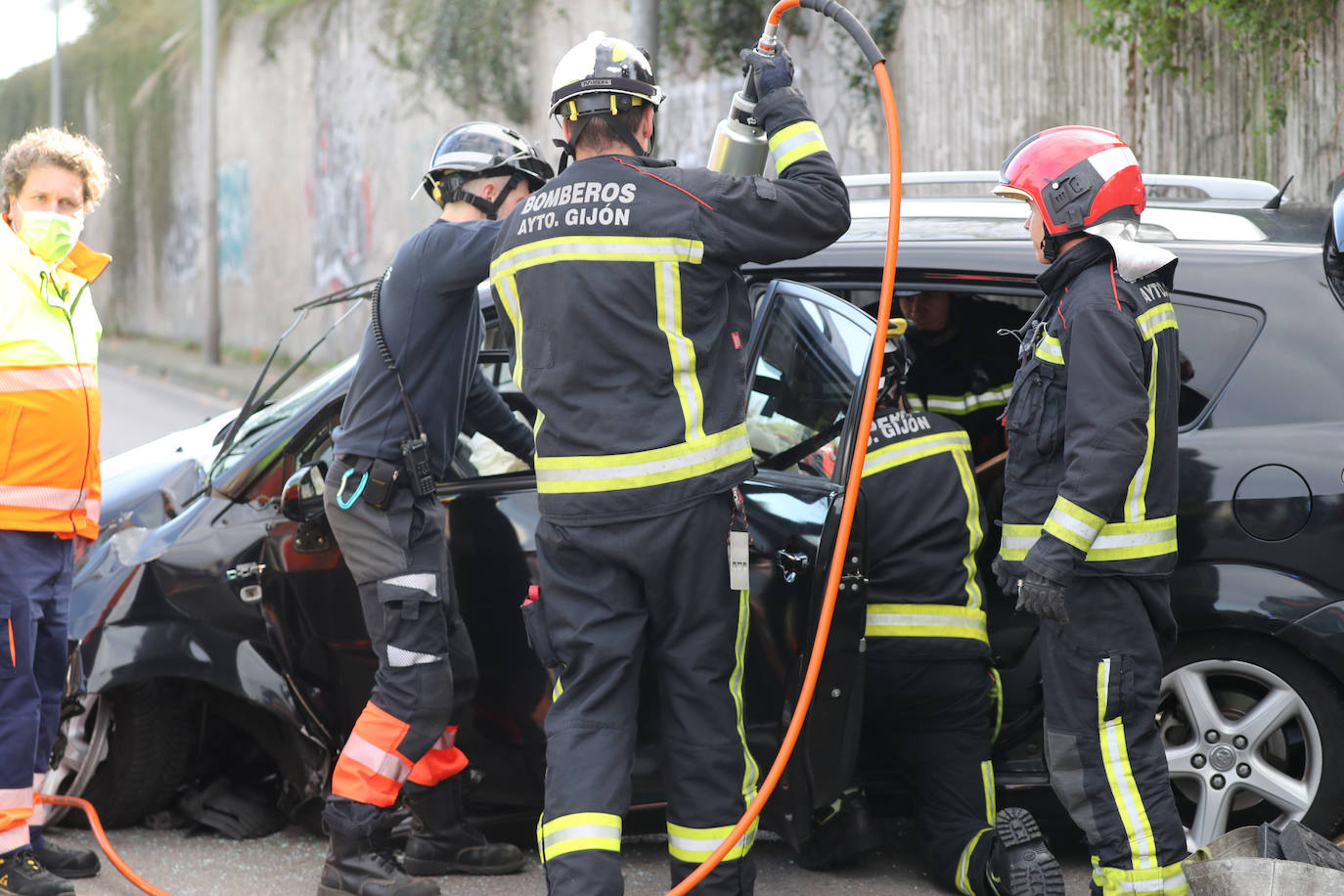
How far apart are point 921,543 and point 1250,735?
0.91 metres

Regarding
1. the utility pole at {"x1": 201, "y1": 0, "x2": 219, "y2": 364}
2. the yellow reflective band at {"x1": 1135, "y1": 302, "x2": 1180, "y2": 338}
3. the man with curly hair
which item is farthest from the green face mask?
the utility pole at {"x1": 201, "y1": 0, "x2": 219, "y2": 364}

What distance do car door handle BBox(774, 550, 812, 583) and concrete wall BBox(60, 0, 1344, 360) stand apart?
448cm

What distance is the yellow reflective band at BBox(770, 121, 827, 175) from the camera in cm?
292

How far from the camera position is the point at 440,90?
15.0 m

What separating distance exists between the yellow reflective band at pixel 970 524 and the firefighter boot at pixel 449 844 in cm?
143

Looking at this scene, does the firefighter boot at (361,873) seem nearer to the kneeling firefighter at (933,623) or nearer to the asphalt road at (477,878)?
the asphalt road at (477,878)

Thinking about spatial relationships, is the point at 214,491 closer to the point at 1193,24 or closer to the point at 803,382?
the point at 803,382

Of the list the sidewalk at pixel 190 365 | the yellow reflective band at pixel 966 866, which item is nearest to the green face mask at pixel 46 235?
the yellow reflective band at pixel 966 866

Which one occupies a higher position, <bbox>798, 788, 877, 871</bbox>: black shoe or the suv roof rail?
the suv roof rail

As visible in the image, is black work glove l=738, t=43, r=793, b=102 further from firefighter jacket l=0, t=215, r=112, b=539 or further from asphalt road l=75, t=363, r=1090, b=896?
asphalt road l=75, t=363, r=1090, b=896

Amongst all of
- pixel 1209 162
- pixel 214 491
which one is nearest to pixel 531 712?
pixel 214 491

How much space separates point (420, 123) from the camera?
15305 millimetres

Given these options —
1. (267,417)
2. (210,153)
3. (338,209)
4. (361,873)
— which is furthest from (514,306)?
(210,153)

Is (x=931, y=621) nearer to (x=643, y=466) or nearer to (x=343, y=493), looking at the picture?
(x=643, y=466)
